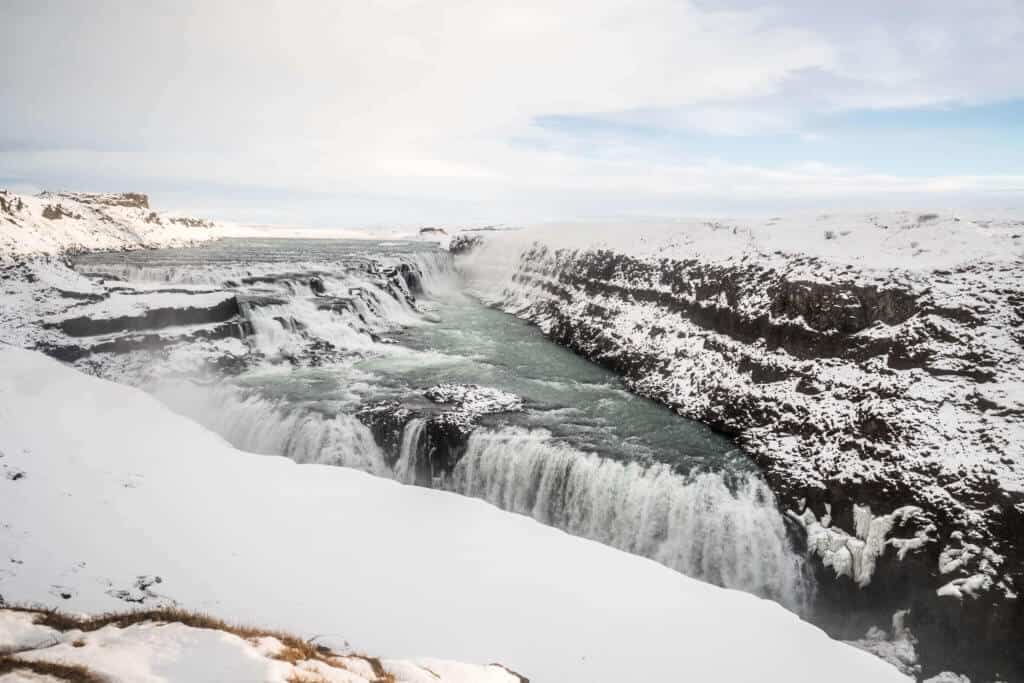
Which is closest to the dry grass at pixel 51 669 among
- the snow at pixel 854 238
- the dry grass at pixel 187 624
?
the dry grass at pixel 187 624

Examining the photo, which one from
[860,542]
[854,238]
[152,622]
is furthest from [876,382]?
[152,622]

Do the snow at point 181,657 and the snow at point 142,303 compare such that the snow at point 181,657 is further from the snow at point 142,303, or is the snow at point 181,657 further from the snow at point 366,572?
the snow at point 142,303

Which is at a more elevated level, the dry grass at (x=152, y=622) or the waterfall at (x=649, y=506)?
the dry grass at (x=152, y=622)

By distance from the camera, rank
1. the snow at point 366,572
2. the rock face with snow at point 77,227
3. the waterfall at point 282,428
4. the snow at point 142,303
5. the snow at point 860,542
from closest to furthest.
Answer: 1. the snow at point 366,572
2. the snow at point 860,542
3. the waterfall at point 282,428
4. the snow at point 142,303
5. the rock face with snow at point 77,227

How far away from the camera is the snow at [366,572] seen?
5738 millimetres

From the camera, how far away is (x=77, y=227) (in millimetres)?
51844

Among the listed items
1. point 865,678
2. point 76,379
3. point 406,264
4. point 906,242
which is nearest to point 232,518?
point 76,379

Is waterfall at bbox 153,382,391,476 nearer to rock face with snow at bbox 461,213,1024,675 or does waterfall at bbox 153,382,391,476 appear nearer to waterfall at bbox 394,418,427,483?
waterfall at bbox 394,418,427,483

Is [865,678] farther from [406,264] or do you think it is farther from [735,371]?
[406,264]

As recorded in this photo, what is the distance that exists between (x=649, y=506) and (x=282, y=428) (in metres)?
10.00

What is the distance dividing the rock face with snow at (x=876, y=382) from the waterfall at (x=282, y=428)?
982cm

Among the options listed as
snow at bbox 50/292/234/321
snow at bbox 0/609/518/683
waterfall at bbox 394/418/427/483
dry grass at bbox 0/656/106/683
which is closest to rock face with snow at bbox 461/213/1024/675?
waterfall at bbox 394/418/427/483

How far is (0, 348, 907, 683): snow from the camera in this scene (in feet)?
18.8

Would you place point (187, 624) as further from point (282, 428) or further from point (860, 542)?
point (860, 542)
